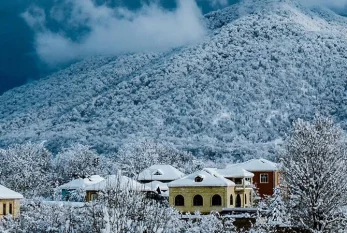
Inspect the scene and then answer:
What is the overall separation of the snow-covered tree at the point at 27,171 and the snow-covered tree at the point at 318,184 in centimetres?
5030

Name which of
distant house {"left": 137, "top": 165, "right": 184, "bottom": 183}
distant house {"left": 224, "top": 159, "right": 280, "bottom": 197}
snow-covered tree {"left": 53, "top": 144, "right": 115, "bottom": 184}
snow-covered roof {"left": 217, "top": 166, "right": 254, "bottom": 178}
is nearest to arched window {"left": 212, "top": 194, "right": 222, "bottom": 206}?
snow-covered roof {"left": 217, "top": 166, "right": 254, "bottom": 178}

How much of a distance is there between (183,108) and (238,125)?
14088mm

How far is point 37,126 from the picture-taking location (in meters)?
189

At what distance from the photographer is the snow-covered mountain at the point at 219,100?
164m

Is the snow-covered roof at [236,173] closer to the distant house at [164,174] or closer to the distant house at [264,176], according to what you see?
the distant house at [264,176]

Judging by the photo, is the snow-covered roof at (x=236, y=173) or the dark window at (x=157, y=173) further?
the dark window at (x=157, y=173)

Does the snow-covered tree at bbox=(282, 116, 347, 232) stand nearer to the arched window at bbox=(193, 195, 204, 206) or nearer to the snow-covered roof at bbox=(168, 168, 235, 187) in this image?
the snow-covered roof at bbox=(168, 168, 235, 187)

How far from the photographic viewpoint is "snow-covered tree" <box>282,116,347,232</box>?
36.0m

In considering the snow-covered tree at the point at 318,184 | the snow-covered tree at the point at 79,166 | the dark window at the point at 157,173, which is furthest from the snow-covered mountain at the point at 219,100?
the snow-covered tree at the point at 318,184

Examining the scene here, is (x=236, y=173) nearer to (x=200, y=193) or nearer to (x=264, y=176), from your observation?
(x=264, y=176)

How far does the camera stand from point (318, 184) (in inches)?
1436

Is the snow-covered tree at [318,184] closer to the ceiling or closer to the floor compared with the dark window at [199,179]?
closer to the floor

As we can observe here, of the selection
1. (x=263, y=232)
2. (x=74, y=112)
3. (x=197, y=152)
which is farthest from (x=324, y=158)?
(x=74, y=112)

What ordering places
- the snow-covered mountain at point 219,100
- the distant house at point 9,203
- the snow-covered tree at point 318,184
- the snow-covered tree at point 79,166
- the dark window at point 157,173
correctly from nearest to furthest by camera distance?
the snow-covered tree at point 318,184 → the distant house at point 9,203 → the dark window at point 157,173 → the snow-covered tree at point 79,166 → the snow-covered mountain at point 219,100
